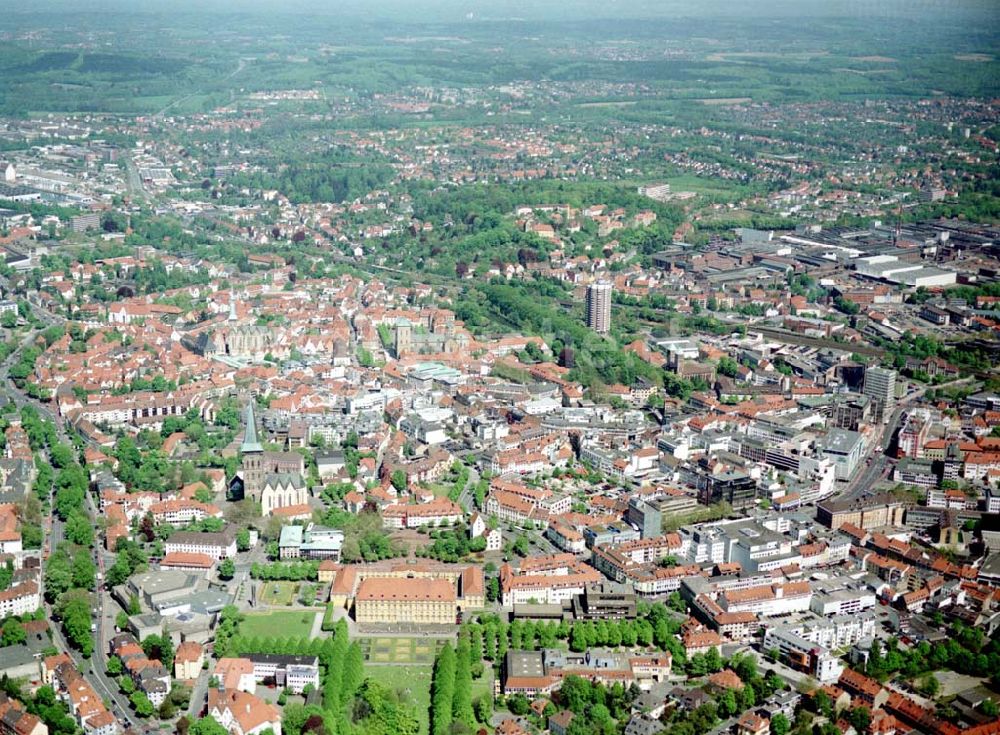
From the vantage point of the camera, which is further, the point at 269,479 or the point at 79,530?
the point at 269,479

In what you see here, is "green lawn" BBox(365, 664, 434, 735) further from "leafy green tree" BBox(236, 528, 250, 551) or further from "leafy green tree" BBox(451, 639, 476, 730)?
"leafy green tree" BBox(236, 528, 250, 551)

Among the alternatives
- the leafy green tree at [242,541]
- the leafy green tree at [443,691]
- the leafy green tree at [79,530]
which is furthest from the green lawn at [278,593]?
the leafy green tree at [79,530]

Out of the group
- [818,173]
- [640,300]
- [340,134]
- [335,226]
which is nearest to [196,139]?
[340,134]

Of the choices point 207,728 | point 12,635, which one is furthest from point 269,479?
point 207,728

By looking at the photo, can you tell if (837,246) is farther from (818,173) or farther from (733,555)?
(733,555)

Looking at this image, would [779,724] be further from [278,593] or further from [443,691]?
[278,593]

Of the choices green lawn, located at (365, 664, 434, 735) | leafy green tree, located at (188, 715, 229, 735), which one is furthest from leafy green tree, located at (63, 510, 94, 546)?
leafy green tree, located at (188, 715, 229, 735)

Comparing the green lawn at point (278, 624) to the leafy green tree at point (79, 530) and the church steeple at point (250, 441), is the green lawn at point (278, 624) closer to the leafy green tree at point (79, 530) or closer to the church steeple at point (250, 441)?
the leafy green tree at point (79, 530)
